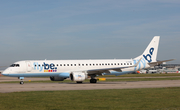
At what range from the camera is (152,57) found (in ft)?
179

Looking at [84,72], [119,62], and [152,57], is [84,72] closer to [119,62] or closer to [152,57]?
[119,62]

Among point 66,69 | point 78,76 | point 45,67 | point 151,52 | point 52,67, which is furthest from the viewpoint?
point 151,52

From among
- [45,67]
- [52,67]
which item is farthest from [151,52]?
[45,67]

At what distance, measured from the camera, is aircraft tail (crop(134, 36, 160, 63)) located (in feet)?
177

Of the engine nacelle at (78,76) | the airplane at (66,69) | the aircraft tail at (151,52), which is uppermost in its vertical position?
the aircraft tail at (151,52)

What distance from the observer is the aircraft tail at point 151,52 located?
53875mm

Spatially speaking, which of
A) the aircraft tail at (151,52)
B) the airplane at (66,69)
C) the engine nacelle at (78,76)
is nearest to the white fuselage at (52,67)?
the airplane at (66,69)

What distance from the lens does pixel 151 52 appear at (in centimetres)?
5453

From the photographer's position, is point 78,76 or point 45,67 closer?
point 78,76

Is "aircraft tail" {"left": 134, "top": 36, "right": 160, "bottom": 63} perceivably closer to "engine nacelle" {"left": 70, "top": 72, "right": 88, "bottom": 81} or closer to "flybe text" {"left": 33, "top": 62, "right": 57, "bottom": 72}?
"engine nacelle" {"left": 70, "top": 72, "right": 88, "bottom": 81}

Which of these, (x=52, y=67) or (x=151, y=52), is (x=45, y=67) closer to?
(x=52, y=67)

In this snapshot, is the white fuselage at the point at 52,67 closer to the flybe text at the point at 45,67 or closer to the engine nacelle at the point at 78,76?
the flybe text at the point at 45,67

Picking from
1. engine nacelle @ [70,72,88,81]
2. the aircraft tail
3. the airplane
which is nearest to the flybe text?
the airplane

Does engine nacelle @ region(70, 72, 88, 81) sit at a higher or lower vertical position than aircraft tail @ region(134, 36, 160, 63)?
lower
